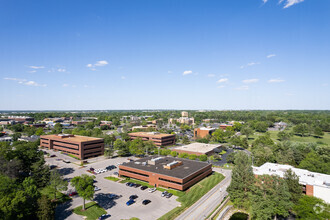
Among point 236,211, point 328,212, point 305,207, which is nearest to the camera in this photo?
point 328,212

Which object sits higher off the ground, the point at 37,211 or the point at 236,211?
the point at 37,211

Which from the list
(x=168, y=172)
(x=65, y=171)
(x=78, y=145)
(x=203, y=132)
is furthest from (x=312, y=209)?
(x=203, y=132)

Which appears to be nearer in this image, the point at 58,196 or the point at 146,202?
the point at 146,202

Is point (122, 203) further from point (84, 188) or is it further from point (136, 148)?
point (136, 148)

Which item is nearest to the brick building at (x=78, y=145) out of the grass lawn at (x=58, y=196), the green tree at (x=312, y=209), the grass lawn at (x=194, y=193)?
the grass lawn at (x=58, y=196)

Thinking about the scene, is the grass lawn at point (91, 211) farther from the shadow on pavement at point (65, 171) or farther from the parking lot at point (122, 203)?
the shadow on pavement at point (65, 171)

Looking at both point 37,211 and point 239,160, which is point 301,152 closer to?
point 239,160

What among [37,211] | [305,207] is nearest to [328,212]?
[305,207]

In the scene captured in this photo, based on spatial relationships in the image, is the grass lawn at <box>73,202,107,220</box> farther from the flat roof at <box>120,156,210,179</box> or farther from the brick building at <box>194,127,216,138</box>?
the brick building at <box>194,127,216,138</box>
